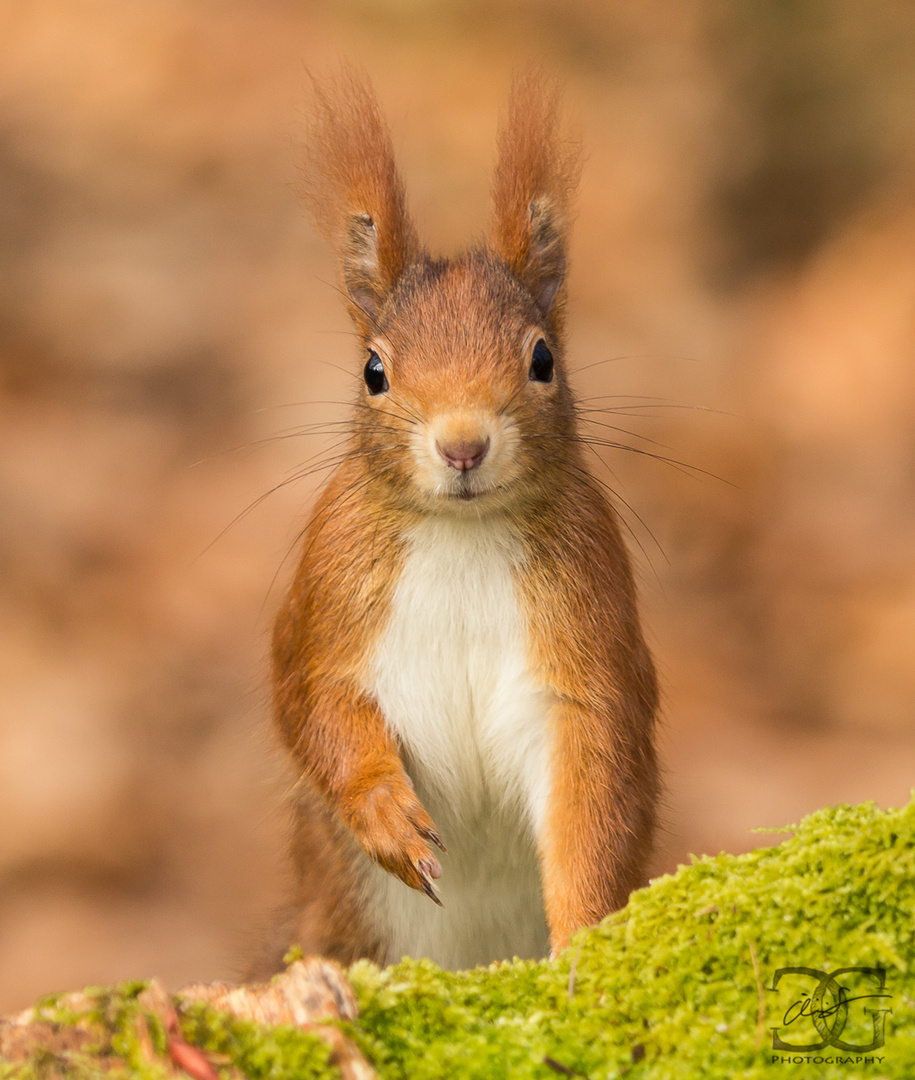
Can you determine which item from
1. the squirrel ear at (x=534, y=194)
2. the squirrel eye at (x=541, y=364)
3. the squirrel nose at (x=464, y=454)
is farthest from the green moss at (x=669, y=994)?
the squirrel ear at (x=534, y=194)

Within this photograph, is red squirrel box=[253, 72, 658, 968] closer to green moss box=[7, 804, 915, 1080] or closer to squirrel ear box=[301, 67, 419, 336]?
squirrel ear box=[301, 67, 419, 336]

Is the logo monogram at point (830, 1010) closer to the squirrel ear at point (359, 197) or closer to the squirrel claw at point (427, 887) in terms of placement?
the squirrel claw at point (427, 887)

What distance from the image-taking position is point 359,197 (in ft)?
7.87

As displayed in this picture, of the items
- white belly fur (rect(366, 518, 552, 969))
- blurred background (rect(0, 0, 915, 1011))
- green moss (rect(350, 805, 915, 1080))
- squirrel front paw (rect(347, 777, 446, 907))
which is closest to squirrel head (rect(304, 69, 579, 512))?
white belly fur (rect(366, 518, 552, 969))

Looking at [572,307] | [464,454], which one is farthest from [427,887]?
[572,307]

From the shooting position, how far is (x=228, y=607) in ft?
16.9

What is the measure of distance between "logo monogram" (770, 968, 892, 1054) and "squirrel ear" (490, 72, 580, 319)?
4.64 ft

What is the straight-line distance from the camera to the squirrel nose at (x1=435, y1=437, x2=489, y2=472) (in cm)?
197

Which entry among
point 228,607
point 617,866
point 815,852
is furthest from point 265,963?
point 228,607

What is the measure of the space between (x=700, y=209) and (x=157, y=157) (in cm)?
230

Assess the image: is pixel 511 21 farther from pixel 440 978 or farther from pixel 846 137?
pixel 440 978

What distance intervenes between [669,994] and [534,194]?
1.53 metres

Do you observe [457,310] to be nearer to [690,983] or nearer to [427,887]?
[427,887]

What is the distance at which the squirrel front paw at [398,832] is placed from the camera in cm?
204
